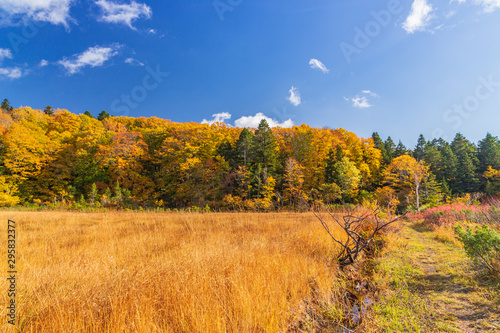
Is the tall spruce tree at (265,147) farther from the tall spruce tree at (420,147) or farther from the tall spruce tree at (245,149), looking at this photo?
the tall spruce tree at (420,147)

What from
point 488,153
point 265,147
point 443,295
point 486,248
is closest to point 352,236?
point 443,295

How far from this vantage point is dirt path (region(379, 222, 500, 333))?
7.68ft

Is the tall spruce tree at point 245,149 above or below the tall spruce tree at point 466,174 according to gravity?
above

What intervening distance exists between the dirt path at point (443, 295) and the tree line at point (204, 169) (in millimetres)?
19866

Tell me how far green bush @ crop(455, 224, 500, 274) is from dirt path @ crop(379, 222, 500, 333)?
26 cm

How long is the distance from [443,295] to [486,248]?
4.88ft

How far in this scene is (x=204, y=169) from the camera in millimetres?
29953

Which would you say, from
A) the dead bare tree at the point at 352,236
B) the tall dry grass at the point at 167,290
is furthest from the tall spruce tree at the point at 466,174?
the tall dry grass at the point at 167,290

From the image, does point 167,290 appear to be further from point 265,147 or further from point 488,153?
point 488,153

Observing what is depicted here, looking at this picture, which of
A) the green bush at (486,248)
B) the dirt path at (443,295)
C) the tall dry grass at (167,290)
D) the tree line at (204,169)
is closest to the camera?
the tall dry grass at (167,290)

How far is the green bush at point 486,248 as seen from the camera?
3430 mm

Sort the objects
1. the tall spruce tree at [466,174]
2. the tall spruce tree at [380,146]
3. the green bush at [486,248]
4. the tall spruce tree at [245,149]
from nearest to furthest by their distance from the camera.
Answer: the green bush at [486,248]
the tall spruce tree at [245,149]
the tall spruce tree at [466,174]
the tall spruce tree at [380,146]

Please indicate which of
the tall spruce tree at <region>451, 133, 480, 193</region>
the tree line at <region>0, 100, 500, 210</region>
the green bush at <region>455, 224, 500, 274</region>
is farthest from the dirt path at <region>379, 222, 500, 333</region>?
the tall spruce tree at <region>451, 133, 480, 193</region>

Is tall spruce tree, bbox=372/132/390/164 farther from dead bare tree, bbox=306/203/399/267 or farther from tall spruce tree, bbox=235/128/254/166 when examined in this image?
dead bare tree, bbox=306/203/399/267
